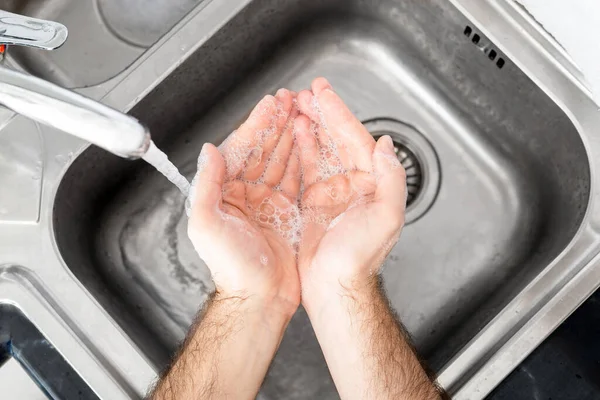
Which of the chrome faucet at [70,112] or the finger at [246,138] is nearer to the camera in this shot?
the chrome faucet at [70,112]

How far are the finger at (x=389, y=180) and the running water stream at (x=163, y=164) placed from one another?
0.27 m

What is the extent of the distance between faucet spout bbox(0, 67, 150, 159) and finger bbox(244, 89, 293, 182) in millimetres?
279

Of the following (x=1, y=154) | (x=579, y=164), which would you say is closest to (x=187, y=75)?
(x=1, y=154)

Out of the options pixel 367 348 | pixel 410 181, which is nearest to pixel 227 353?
pixel 367 348

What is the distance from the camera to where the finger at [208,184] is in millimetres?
637

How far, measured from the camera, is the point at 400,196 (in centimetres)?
68

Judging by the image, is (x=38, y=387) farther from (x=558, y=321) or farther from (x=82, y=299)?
(x=558, y=321)

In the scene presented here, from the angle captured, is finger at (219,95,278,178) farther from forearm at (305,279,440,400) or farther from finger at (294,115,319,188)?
forearm at (305,279,440,400)

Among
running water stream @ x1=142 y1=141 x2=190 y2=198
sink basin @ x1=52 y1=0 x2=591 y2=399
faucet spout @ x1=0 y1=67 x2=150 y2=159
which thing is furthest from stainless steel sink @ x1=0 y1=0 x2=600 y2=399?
faucet spout @ x1=0 y1=67 x2=150 y2=159

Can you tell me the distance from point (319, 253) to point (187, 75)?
339 millimetres

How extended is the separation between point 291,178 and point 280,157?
4 cm

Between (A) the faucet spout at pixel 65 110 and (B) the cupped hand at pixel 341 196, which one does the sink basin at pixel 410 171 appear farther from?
(A) the faucet spout at pixel 65 110

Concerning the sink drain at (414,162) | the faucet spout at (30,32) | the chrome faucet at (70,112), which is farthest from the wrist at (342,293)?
the faucet spout at (30,32)

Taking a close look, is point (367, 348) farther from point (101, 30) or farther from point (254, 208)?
point (101, 30)
